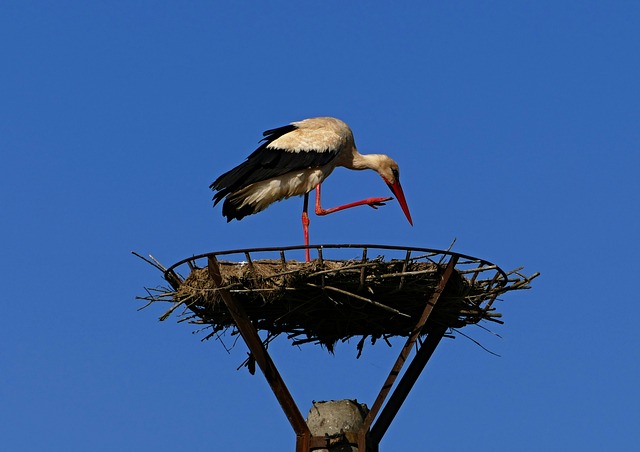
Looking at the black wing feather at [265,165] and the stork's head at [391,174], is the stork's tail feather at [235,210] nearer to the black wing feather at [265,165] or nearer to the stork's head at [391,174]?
the black wing feather at [265,165]

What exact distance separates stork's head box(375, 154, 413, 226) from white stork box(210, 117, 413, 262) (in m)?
0.53

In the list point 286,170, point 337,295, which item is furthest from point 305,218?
point 337,295

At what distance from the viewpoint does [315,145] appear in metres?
12.5

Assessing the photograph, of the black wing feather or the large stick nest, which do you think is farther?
the black wing feather

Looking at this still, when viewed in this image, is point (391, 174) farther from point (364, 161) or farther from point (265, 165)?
point (265, 165)

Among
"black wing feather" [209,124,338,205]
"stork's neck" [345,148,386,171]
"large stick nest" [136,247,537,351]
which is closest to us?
"large stick nest" [136,247,537,351]

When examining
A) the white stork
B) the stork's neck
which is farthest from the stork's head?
the white stork

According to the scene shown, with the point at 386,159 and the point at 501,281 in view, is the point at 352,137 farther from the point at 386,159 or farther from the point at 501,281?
the point at 501,281

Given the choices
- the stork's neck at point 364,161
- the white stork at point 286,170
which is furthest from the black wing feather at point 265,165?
the stork's neck at point 364,161

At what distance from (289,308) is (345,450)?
4.38 feet

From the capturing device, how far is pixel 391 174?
13.3 m

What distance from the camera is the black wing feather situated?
1204 centimetres

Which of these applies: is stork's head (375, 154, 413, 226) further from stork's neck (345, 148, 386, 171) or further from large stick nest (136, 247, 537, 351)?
large stick nest (136, 247, 537, 351)

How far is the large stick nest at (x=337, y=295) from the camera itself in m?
10.0
